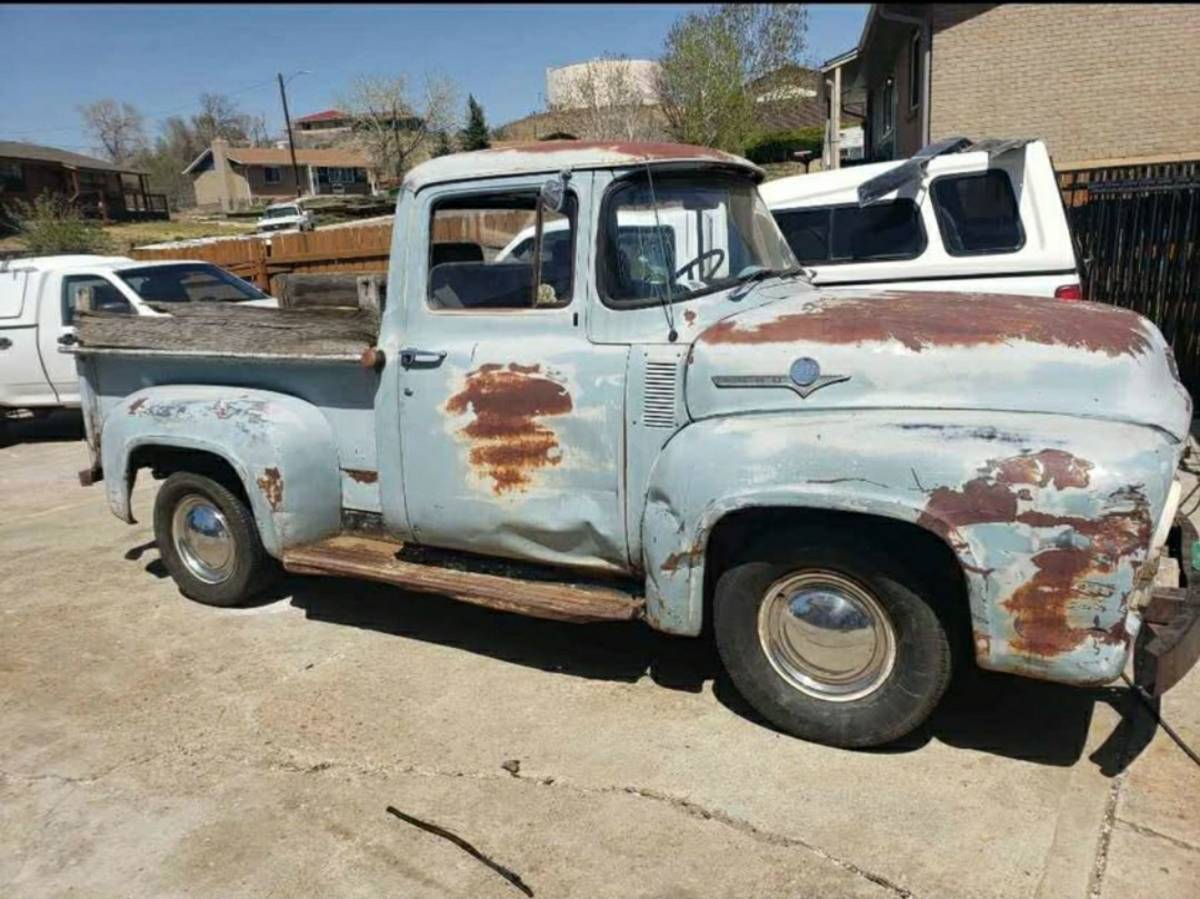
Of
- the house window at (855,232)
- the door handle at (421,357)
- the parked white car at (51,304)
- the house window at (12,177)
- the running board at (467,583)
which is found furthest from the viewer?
the house window at (12,177)

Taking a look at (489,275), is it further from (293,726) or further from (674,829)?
(674,829)

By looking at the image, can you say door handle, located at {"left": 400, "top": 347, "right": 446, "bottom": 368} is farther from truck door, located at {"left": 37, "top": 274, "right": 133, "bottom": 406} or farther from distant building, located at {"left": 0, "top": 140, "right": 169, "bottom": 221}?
distant building, located at {"left": 0, "top": 140, "right": 169, "bottom": 221}

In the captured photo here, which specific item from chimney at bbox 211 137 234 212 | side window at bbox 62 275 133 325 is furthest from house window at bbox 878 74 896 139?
Answer: chimney at bbox 211 137 234 212

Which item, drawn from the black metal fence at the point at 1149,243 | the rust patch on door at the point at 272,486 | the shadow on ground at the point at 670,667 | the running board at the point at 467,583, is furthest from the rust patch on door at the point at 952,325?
the black metal fence at the point at 1149,243

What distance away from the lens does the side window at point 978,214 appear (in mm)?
7395

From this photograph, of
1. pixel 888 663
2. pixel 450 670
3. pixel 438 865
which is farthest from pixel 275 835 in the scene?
pixel 888 663

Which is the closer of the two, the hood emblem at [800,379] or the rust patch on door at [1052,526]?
the rust patch on door at [1052,526]

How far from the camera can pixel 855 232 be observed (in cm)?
812

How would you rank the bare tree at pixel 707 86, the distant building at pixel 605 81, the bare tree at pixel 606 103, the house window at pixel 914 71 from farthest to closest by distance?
the distant building at pixel 605 81 < the bare tree at pixel 606 103 < the bare tree at pixel 707 86 < the house window at pixel 914 71

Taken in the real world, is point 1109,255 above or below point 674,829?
above

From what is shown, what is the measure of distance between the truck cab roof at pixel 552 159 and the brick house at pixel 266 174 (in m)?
63.5

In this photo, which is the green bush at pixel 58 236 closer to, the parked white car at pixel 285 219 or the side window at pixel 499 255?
the parked white car at pixel 285 219

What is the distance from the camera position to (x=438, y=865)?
9.57 feet

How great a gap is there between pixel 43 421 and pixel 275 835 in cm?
1083
